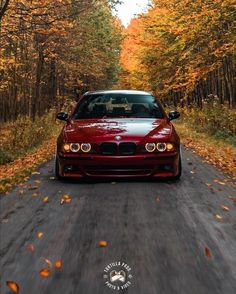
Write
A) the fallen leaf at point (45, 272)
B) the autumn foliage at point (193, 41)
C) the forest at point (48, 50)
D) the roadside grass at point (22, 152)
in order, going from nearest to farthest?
the fallen leaf at point (45, 272) < the roadside grass at point (22, 152) < the autumn foliage at point (193, 41) < the forest at point (48, 50)

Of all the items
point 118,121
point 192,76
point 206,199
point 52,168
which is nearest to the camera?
point 206,199

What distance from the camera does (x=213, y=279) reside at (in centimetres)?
353

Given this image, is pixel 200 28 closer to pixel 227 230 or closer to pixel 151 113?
pixel 151 113

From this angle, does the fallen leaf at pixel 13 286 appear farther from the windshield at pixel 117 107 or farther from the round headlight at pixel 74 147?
the windshield at pixel 117 107

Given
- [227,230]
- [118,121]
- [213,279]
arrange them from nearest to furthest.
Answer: [213,279] < [227,230] < [118,121]

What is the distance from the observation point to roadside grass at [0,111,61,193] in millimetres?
8710

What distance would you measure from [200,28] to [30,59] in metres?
15.9

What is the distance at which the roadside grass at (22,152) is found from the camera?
8710mm

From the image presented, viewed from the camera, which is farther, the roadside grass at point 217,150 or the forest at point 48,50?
the forest at point 48,50

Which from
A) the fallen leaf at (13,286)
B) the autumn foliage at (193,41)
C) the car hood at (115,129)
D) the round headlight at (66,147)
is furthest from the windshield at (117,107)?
the fallen leaf at (13,286)

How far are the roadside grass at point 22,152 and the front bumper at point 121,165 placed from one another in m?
1.21

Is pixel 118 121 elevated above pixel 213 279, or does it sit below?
above

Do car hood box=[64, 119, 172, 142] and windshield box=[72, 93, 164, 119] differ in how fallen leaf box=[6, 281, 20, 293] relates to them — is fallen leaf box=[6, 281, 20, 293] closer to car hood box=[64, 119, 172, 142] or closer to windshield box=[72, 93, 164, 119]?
car hood box=[64, 119, 172, 142]

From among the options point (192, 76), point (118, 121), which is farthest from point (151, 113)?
point (192, 76)
